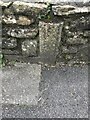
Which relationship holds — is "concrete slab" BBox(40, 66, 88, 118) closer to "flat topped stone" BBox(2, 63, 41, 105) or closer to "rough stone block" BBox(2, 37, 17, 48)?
"flat topped stone" BBox(2, 63, 41, 105)

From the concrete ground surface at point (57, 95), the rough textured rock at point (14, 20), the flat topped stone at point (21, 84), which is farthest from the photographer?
the rough textured rock at point (14, 20)

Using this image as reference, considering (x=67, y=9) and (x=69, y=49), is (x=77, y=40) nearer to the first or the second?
(x=69, y=49)

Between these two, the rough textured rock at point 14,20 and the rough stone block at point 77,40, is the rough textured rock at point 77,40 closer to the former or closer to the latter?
the rough stone block at point 77,40

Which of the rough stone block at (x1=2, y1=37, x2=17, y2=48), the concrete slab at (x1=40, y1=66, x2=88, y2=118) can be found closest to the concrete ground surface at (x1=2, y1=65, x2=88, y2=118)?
the concrete slab at (x1=40, y1=66, x2=88, y2=118)

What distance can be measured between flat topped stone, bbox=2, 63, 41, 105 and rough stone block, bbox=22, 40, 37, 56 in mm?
140

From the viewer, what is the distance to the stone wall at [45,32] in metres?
3.14

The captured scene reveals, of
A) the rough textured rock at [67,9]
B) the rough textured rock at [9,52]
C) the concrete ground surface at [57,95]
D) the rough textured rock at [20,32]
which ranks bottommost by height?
the concrete ground surface at [57,95]

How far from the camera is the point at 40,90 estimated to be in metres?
3.18

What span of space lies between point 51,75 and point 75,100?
0.44 meters

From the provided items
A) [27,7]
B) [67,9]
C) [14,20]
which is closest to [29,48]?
[14,20]

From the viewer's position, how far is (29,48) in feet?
11.2

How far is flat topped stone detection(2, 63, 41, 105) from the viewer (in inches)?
120

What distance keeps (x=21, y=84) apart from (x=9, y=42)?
0.49 metres

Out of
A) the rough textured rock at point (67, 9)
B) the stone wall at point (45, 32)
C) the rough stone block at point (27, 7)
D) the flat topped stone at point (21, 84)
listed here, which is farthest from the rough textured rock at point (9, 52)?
the rough textured rock at point (67, 9)
